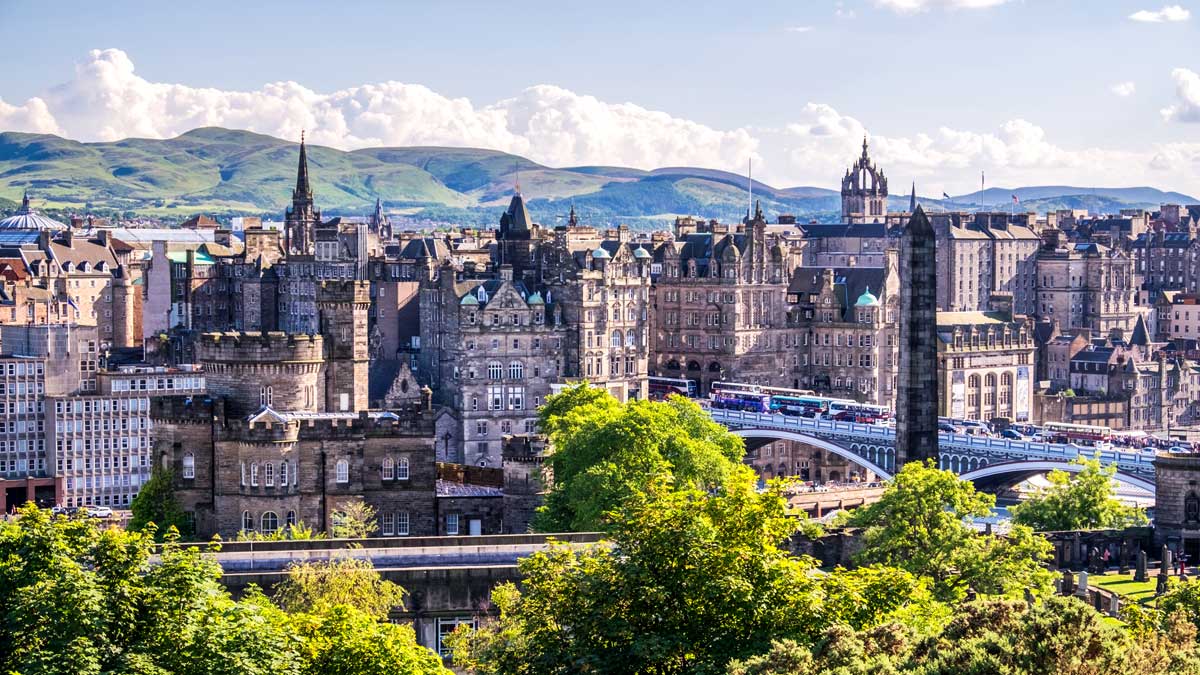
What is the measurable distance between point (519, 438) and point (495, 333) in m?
58.7

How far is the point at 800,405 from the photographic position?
18225 centimetres

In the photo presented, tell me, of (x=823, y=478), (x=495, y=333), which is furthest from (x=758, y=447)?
(x=495, y=333)

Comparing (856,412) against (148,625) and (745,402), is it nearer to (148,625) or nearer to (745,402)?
(745,402)

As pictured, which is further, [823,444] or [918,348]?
[823,444]

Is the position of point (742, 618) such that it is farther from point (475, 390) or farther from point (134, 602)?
point (475, 390)

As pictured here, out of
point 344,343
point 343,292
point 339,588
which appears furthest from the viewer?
point 343,292

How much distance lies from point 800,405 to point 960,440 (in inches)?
1179

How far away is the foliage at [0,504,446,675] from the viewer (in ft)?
182

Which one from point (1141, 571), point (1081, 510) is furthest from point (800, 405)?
point (1141, 571)

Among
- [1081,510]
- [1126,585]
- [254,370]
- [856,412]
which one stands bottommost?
A: [1126,585]

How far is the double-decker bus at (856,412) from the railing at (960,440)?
9.92 feet

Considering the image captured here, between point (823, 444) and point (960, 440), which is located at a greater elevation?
point (960, 440)

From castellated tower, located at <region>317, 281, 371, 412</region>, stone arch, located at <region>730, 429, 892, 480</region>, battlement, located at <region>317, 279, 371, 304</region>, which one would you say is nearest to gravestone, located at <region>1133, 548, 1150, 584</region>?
castellated tower, located at <region>317, 281, 371, 412</region>

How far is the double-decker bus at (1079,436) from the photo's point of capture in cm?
16238
